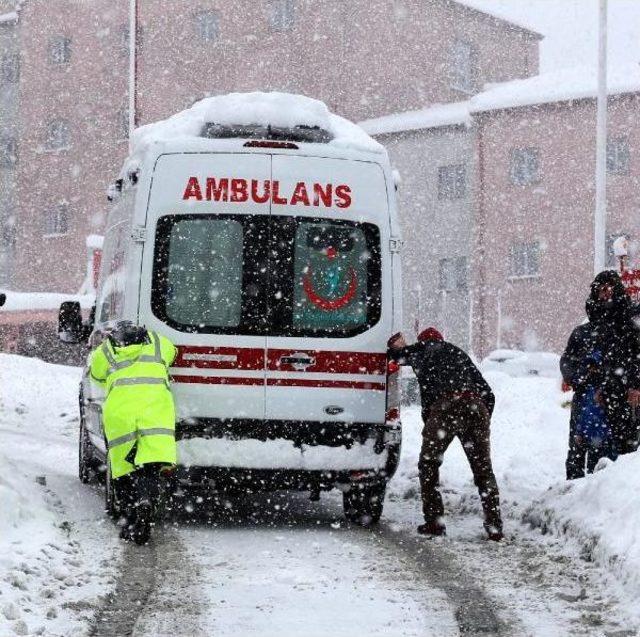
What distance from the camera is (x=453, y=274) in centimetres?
4359

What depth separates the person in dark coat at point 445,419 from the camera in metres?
8.88

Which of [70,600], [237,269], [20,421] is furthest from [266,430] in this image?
[20,421]

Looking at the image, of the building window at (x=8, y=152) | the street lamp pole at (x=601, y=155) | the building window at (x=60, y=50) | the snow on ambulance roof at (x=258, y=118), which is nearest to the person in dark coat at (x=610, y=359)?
the snow on ambulance roof at (x=258, y=118)

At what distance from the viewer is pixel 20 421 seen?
17672mm

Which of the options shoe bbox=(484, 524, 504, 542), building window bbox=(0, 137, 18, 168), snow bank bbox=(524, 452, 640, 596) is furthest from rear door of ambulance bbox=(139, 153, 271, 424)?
building window bbox=(0, 137, 18, 168)

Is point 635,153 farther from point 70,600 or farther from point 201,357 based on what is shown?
point 70,600

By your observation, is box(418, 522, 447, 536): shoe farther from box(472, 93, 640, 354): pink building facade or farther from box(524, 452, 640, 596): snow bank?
box(472, 93, 640, 354): pink building facade

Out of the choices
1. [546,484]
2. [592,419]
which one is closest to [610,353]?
[592,419]

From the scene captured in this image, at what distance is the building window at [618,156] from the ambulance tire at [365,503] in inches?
1281

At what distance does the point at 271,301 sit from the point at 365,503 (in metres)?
1.70

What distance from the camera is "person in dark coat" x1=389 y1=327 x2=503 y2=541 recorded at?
8875 millimetres

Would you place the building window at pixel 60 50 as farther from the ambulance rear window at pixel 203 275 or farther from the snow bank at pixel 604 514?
the snow bank at pixel 604 514

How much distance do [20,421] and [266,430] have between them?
377 inches

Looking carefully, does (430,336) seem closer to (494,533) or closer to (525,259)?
(494,533)
